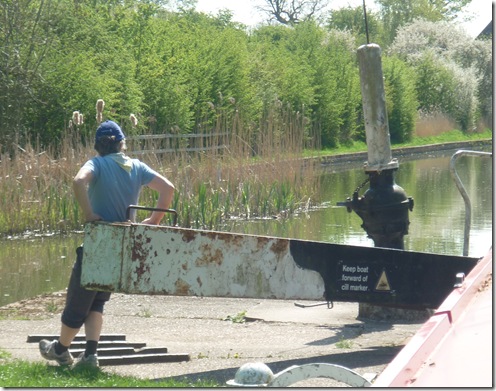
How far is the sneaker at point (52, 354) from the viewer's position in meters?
6.93

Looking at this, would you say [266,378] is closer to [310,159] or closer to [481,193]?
[310,159]

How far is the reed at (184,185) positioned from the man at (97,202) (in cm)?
921

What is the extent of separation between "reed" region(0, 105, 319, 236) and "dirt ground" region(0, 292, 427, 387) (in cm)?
636

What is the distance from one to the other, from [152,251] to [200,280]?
431 mm

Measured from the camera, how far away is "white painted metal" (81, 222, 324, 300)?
6.77m

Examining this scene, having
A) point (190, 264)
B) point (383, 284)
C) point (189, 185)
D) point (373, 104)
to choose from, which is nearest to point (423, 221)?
point (189, 185)

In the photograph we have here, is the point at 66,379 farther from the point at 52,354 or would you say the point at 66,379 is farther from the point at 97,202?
the point at 97,202

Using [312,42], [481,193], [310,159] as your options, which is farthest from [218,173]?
[312,42]

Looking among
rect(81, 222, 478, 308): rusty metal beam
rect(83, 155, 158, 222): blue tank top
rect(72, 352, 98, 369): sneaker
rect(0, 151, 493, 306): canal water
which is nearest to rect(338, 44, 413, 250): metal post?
rect(0, 151, 493, 306): canal water

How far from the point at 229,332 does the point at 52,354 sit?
2.11m

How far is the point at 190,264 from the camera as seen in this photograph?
23.3 feet

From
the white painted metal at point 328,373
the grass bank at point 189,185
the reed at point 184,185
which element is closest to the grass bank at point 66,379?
the white painted metal at point 328,373

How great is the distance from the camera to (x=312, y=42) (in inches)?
1817

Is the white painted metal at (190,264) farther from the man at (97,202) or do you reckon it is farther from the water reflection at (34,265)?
the water reflection at (34,265)
